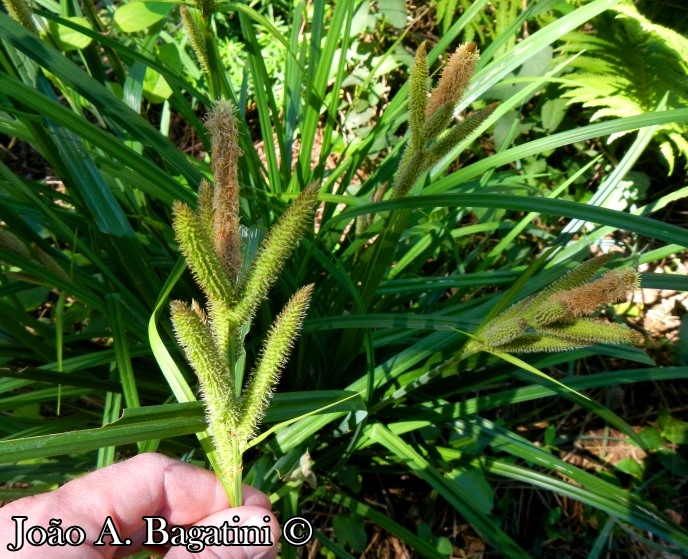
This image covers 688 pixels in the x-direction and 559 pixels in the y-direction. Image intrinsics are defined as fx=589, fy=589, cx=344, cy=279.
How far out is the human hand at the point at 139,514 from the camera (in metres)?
1.06

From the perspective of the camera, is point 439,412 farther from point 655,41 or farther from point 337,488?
point 655,41

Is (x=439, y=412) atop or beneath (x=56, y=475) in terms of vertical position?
atop

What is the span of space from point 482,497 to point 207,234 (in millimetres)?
1307

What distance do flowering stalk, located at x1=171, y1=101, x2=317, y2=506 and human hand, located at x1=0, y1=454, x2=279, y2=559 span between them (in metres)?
0.24

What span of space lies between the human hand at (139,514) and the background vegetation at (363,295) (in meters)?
0.14

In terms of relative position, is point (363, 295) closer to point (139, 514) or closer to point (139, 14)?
point (139, 514)

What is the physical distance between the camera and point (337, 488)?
2006 millimetres

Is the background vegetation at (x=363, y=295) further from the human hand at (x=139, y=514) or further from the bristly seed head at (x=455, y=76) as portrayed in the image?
the bristly seed head at (x=455, y=76)

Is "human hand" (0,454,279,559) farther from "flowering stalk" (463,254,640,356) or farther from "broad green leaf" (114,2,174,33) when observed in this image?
"broad green leaf" (114,2,174,33)

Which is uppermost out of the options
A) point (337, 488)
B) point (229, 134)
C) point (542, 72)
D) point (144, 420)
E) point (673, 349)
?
point (542, 72)

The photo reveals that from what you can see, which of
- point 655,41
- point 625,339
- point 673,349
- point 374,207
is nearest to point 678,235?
point 625,339

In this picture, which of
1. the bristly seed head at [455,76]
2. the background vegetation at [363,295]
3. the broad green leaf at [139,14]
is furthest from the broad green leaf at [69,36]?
the bristly seed head at [455,76]

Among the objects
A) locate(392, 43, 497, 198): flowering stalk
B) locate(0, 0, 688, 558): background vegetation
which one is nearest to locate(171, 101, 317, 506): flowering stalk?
locate(0, 0, 688, 558): background vegetation

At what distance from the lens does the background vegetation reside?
1.41 m
